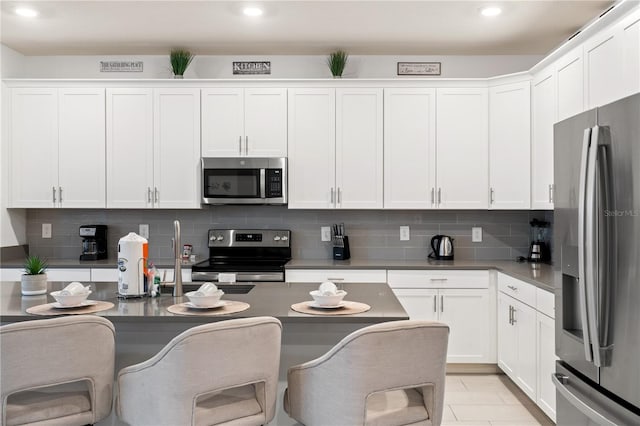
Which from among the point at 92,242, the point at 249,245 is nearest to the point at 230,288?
the point at 249,245

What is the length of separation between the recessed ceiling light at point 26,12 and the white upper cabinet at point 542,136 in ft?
12.2

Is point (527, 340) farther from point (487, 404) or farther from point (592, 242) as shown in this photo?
point (592, 242)

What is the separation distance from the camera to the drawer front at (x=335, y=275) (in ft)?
13.4

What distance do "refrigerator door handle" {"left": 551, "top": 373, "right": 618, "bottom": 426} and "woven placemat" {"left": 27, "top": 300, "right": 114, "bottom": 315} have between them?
1.99m

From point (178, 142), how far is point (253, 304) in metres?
2.46

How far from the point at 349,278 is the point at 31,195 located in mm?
2839

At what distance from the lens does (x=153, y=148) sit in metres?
4.36

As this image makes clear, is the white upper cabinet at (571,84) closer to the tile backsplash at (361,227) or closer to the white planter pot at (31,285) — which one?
the tile backsplash at (361,227)

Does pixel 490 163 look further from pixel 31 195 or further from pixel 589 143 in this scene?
pixel 31 195

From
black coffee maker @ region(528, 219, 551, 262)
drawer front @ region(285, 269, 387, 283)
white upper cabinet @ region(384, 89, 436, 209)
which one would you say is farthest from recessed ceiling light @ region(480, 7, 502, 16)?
drawer front @ region(285, 269, 387, 283)

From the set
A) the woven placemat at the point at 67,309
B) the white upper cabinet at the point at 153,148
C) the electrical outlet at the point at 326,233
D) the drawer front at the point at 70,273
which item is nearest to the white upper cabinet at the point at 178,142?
the white upper cabinet at the point at 153,148

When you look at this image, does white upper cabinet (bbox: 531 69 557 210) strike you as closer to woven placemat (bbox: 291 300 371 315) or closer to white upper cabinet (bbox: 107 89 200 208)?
woven placemat (bbox: 291 300 371 315)

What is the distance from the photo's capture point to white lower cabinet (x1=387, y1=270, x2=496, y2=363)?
405 centimetres

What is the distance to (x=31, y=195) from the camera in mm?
4410
